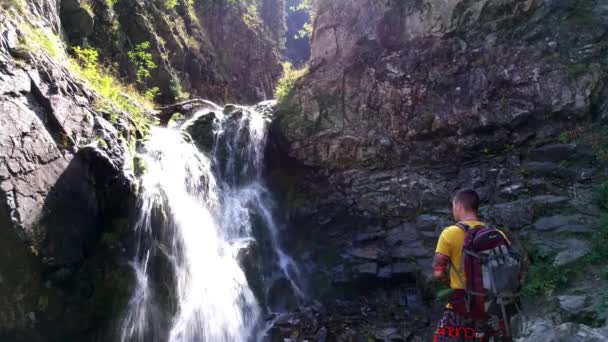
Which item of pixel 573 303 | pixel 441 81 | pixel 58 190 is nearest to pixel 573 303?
pixel 573 303

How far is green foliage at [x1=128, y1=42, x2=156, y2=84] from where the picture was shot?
14.6 meters

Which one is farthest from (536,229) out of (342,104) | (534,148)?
(342,104)

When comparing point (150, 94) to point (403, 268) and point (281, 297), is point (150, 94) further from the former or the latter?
point (403, 268)

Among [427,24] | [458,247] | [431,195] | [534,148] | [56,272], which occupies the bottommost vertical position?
[458,247]

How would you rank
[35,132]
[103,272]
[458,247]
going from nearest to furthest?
[458,247]
[35,132]
[103,272]

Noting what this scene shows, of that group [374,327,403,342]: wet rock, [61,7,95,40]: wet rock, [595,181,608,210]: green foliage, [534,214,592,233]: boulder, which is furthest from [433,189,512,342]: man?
[61,7,95,40]: wet rock

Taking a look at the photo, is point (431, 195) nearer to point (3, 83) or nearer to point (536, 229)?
point (536, 229)

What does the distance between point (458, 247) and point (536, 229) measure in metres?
4.71

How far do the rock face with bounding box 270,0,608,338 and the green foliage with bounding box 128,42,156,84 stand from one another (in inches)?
251

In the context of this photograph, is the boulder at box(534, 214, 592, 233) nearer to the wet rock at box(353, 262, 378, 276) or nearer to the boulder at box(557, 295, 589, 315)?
the boulder at box(557, 295, 589, 315)

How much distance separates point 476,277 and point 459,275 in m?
0.15

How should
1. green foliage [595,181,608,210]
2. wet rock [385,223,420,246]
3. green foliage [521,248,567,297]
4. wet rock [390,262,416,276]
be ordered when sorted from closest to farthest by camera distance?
green foliage [521,248,567,297] < green foliage [595,181,608,210] < wet rock [390,262,416,276] < wet rock [385,223,420,246]

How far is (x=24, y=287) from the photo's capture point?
568 centimetres

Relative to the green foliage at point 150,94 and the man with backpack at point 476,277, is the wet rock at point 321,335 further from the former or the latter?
the green foliage at point 150,94
